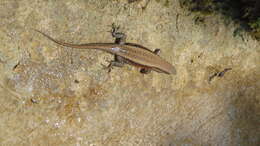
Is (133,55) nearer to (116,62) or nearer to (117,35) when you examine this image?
(116,62)

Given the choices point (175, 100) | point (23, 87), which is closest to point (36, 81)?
point (23, 87)

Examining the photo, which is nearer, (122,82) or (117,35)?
(117,35)

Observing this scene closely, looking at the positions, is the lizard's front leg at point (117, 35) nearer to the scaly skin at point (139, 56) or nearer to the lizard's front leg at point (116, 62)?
the scaly skin at point (139, 56)

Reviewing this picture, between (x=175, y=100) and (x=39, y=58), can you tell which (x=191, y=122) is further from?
(x=39, y=58)

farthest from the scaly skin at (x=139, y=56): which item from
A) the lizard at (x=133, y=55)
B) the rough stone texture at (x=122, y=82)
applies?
the rough stone texture at (x=122, y=82)

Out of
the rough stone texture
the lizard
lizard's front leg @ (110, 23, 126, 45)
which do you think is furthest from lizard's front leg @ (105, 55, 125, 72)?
lizard's front leg @ (110, 23, 126, 45)

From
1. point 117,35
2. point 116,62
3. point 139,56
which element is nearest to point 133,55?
point 139,56
